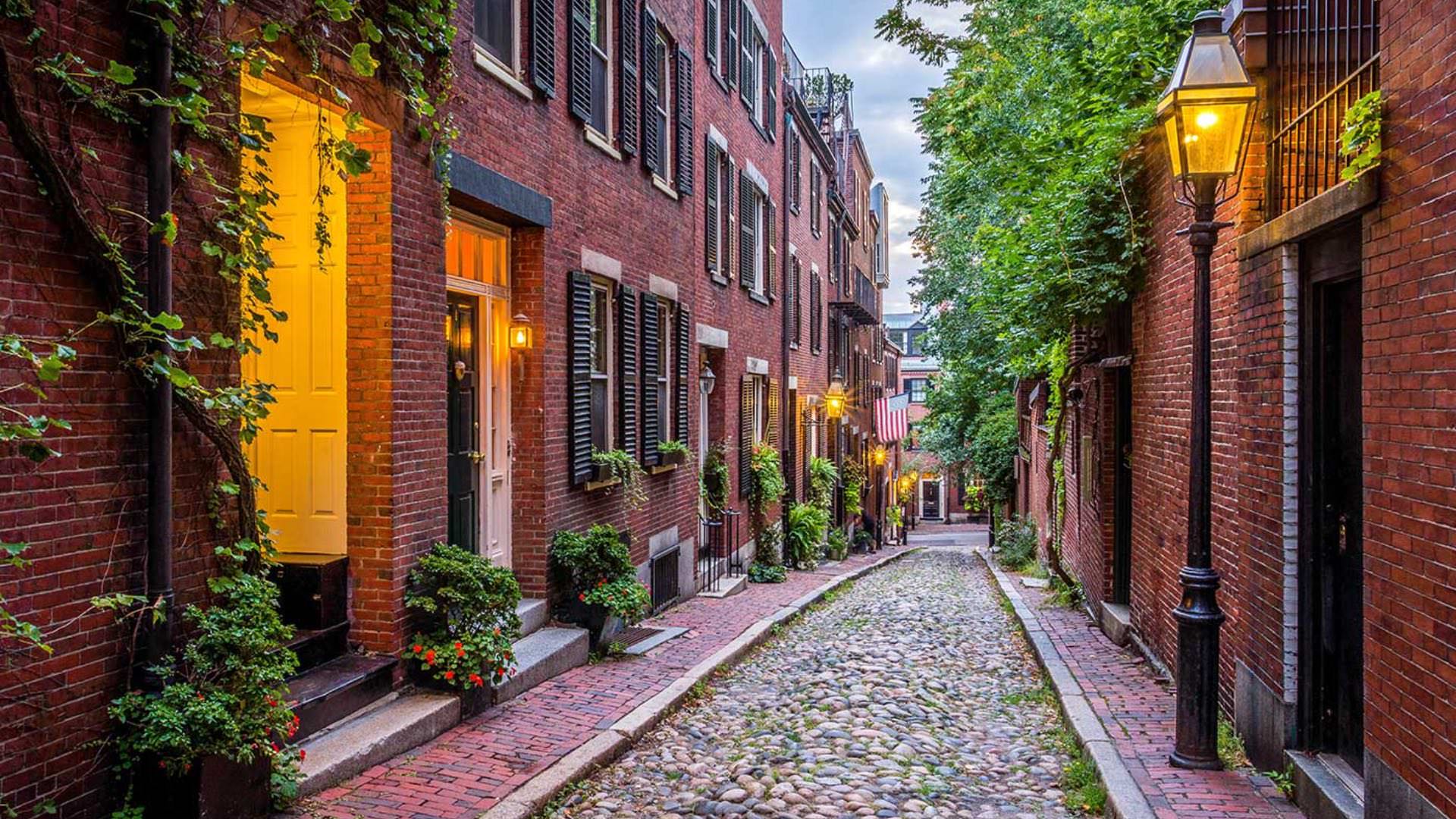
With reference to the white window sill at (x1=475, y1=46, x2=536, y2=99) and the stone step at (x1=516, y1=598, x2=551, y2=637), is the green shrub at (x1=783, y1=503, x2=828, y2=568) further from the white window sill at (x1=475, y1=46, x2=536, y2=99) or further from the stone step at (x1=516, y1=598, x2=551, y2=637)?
the white window sill at (x1=475, y1=46, x2=536, y2=99)

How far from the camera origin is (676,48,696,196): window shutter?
12570 millimetres

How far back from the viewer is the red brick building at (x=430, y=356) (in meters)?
3.86

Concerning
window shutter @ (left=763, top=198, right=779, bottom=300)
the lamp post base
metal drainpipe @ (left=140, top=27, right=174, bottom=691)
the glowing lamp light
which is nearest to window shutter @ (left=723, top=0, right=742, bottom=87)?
window shutter @ (left=763, top=198, right=779, bottom=300)

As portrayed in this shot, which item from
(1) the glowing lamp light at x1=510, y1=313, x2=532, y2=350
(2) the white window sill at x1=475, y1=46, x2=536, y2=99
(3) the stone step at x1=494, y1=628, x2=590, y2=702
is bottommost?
(3) the stone step at x1=494, y1=628, x2=590, y2=702

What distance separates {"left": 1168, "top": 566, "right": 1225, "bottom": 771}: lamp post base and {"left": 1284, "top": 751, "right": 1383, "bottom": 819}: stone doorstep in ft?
1.51

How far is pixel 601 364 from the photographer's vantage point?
10250 millimetres

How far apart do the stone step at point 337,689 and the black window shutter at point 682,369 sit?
654 cm

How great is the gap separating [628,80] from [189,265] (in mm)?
6935

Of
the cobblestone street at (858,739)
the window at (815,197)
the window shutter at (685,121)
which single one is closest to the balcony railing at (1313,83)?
the cobblestone street at (858,739)

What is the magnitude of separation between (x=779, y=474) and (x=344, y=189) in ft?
39.8

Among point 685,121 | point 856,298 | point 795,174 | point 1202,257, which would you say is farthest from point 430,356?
point 856,298

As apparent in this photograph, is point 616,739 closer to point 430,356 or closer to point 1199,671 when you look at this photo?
point 430,356

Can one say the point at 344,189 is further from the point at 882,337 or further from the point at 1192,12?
the point at 882,337

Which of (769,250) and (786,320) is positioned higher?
Answer: (769,250)
